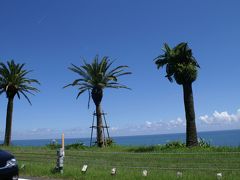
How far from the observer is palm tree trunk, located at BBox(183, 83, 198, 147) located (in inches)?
1320

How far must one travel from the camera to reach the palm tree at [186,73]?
110ft

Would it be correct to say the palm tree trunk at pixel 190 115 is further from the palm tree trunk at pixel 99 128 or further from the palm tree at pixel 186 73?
the palm tree trunk at pixel 99 128

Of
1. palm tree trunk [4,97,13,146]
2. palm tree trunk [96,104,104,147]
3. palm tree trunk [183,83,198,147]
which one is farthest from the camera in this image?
palm tree trunk [4,97,13,146]

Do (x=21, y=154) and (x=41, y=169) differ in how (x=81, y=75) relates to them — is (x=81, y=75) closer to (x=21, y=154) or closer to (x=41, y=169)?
(x=21, y=154)

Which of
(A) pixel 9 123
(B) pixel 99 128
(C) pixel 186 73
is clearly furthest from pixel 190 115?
Result: (A) pixel 9 123

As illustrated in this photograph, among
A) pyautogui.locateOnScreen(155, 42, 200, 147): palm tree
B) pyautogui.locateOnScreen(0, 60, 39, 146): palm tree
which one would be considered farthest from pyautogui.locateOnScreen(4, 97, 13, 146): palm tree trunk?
pyautogui.locateOnScreen(155, 42, 200, 147): palm tree

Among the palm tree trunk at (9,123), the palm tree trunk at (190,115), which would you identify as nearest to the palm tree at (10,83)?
the palm tree trunk at (9,123)

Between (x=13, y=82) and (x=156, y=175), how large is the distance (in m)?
32.8

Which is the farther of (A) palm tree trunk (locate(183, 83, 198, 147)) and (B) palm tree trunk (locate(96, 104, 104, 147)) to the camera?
(B) palm tree trunk (locate(96, 104, 104, 147))

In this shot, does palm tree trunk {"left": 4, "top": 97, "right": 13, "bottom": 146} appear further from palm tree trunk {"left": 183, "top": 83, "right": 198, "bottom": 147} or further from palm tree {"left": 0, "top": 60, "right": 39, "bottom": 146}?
palm tree trunk {"left": 183, "top": 83, "right": 198, "bottom": 147}

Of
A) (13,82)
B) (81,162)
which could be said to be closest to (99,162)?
(81,162)

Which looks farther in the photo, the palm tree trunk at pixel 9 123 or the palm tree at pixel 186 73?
the palm tree trunk at pixel 9 123

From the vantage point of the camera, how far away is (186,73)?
3353cm

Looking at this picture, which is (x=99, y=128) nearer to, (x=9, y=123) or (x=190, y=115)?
(x=9, y=123)
